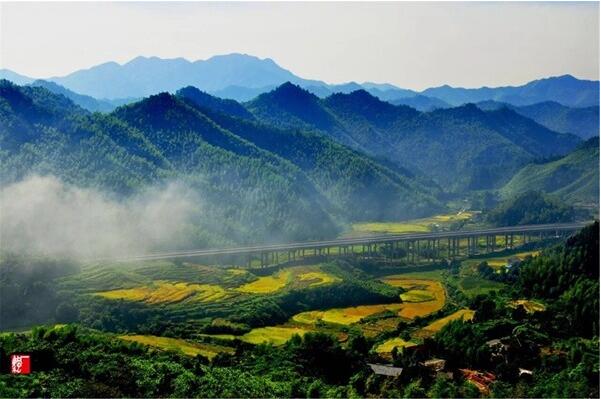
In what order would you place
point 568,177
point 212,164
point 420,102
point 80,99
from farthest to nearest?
point 420,102 < point 80,99 < point 568,177 < point 212,164

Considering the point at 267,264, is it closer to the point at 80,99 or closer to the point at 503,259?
the point at 503,259

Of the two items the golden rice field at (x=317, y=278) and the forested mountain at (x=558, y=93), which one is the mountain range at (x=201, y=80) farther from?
the golden rice field at (x=317, y=278)

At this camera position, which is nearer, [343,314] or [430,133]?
[343,314]

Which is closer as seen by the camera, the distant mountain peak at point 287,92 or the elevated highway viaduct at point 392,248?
the elevated highway viaduct at point 392,248

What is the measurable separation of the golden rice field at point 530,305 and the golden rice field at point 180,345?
35.9ft

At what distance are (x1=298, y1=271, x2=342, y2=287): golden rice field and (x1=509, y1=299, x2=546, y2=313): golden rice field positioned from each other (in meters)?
11.3

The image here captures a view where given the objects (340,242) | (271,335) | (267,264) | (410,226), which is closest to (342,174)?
(410,226)

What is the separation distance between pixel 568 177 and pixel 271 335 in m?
60.4

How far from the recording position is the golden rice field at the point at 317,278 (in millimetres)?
38822

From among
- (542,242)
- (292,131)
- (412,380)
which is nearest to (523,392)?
(412,380)

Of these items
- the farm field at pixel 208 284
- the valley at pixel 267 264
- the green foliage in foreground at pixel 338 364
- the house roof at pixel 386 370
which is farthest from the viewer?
the farm field at pixel 208 284

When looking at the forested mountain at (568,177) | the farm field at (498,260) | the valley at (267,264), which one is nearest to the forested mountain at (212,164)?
the valley at (267,264)

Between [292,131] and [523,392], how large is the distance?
6604cm

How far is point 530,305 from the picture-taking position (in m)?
28.8
